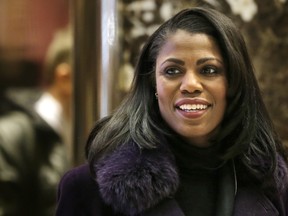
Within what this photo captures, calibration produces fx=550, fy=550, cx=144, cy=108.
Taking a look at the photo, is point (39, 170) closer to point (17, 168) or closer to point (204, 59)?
point (17, 168)

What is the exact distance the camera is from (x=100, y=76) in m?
2.76

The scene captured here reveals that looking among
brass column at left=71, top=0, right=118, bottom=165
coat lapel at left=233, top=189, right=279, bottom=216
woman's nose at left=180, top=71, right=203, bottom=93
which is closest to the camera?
woman's nose at left=180, top=71, right=203, bottom=93

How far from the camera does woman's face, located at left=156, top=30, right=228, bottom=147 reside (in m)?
1.61

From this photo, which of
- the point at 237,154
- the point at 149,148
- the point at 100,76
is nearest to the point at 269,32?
the point at 100,76

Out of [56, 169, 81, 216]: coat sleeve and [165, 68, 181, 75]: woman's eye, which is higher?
[165, 68, 181, 75]: woman's eye

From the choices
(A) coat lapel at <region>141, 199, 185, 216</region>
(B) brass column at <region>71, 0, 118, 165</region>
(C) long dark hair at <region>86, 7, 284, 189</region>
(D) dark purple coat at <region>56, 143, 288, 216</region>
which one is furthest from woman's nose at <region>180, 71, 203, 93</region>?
(B) brass column at <region>71, 0, 118, 165</region>

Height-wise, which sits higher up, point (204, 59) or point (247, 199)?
point (204, 59)

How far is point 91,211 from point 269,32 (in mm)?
1714

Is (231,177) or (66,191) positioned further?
(231,177)

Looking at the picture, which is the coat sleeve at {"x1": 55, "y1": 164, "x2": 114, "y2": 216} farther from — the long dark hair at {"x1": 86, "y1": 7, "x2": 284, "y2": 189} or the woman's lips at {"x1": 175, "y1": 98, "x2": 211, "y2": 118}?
the woman's lips at {"x1": 175, "y1": 98, "x2": 211, "y2": 118}

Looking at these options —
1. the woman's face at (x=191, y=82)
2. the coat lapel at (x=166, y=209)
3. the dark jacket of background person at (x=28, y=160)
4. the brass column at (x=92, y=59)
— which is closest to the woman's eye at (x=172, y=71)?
the woman's face at (x=191, y=82)

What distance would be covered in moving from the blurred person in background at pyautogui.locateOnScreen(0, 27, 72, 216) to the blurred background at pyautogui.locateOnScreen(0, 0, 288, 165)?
51 mm

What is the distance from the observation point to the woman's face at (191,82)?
161cm

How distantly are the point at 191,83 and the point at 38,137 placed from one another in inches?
57.2
